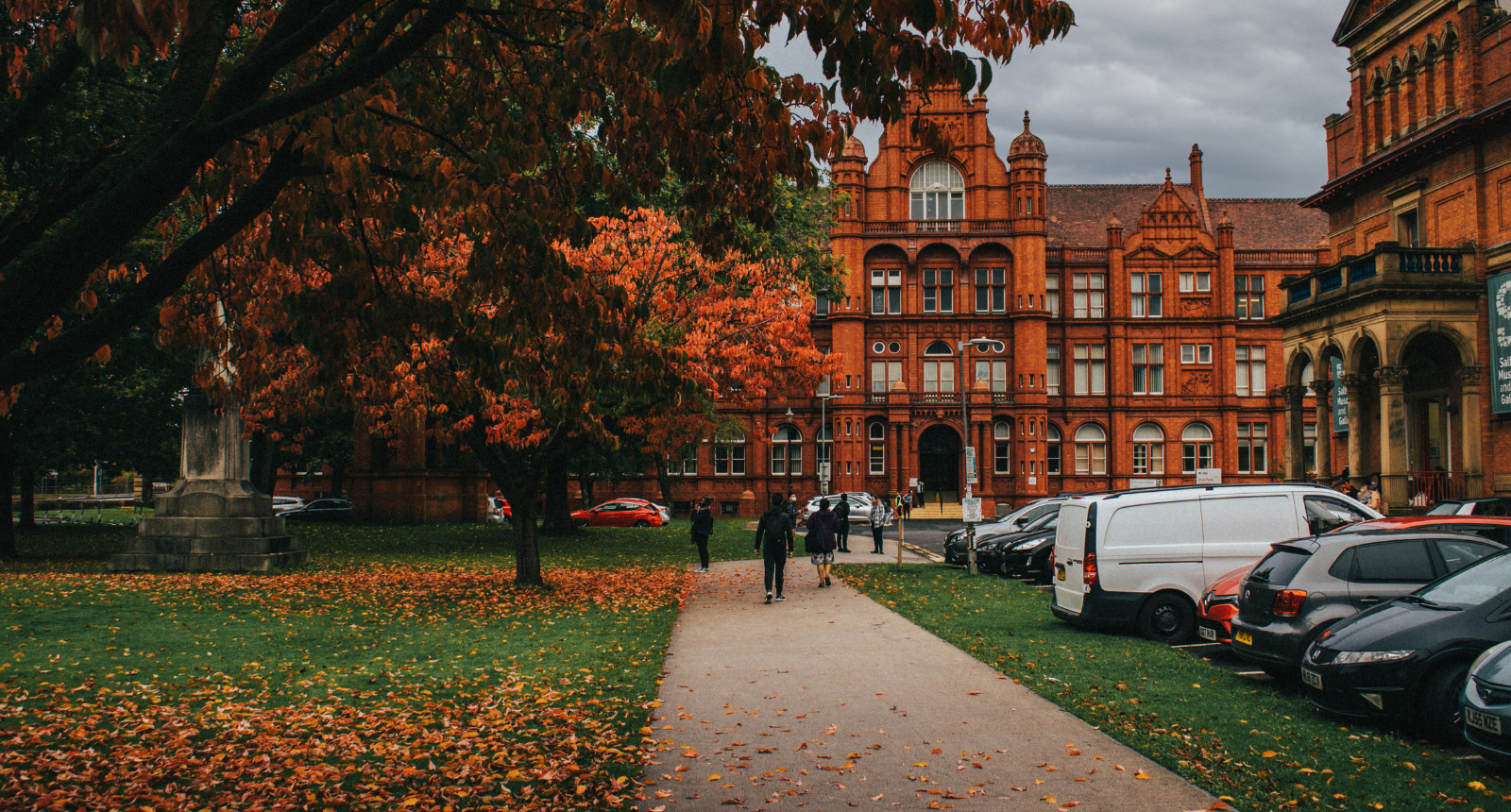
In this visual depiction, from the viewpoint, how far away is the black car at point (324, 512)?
48625mm

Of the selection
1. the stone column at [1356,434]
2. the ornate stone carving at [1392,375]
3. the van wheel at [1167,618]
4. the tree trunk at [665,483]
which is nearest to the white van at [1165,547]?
the van wheel at [1167,618]

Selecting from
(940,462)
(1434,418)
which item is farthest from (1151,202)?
(1434,418)

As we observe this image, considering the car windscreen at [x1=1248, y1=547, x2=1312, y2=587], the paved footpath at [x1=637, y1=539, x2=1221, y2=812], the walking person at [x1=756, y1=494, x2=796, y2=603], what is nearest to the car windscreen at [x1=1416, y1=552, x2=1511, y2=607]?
the car windscreen at [x1=1248, y1=547, x2=1312, y2=587]

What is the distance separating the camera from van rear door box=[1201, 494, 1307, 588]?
1266 cm

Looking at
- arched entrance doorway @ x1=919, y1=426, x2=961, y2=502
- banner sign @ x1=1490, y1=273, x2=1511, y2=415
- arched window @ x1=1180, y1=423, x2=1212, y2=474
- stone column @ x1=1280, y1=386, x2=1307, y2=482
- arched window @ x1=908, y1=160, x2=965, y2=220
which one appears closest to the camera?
banner sign @ x1=1490, y1=273, x2=1511, y2=415

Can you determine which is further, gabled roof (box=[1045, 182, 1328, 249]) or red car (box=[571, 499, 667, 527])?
gabled roof (box=[1045, 182, 1328, 249])

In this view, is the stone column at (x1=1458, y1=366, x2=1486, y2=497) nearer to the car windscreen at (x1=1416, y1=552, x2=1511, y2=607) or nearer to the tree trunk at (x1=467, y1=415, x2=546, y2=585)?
the car windscreen at (x1=1416, y1=552, x2=1511, y2=607)

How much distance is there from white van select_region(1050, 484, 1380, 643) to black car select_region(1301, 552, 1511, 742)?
13.9 ft

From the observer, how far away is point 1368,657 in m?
7.86

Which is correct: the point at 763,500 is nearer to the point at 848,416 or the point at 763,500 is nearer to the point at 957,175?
the point at 848,416

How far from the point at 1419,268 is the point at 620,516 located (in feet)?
101

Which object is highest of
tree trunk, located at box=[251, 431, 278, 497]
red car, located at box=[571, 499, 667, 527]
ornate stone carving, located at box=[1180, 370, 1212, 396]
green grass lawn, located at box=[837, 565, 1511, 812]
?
ornate stone carving, located at box=[1180, 370, 1212, 396]

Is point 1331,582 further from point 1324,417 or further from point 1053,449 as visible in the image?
point 1053,449

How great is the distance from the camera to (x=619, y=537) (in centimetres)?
3556
